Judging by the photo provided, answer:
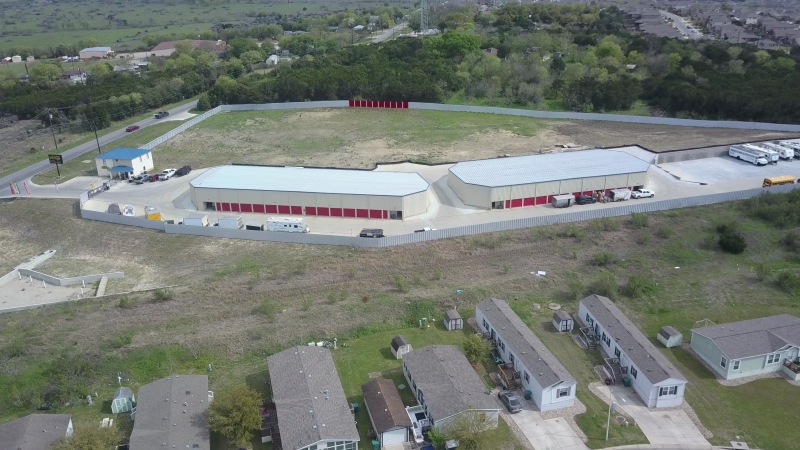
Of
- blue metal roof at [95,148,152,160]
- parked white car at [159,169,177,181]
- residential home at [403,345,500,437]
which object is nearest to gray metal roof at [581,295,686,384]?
residential home at [403,345,500,437]

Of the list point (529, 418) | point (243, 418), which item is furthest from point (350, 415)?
point (529, 418)

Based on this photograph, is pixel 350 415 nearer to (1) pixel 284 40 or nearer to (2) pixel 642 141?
(2) pixel 642 141

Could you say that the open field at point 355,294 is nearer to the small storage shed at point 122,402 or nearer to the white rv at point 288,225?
the small storage shed at point 122,402

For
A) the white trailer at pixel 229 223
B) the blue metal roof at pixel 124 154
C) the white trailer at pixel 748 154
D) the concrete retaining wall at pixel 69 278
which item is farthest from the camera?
the blue metal roof at pixel 124 154

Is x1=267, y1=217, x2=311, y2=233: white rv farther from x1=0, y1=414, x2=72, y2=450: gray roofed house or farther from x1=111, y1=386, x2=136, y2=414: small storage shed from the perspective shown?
x1=0, y1=414, x2=72, y2=450: gray roofed house

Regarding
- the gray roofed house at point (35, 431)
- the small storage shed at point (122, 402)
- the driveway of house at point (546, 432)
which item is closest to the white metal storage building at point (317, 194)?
the driveway of house at point (546, 432)

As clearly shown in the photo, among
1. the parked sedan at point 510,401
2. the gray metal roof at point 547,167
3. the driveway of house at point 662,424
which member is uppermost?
the gray metal roof at point 547,167
